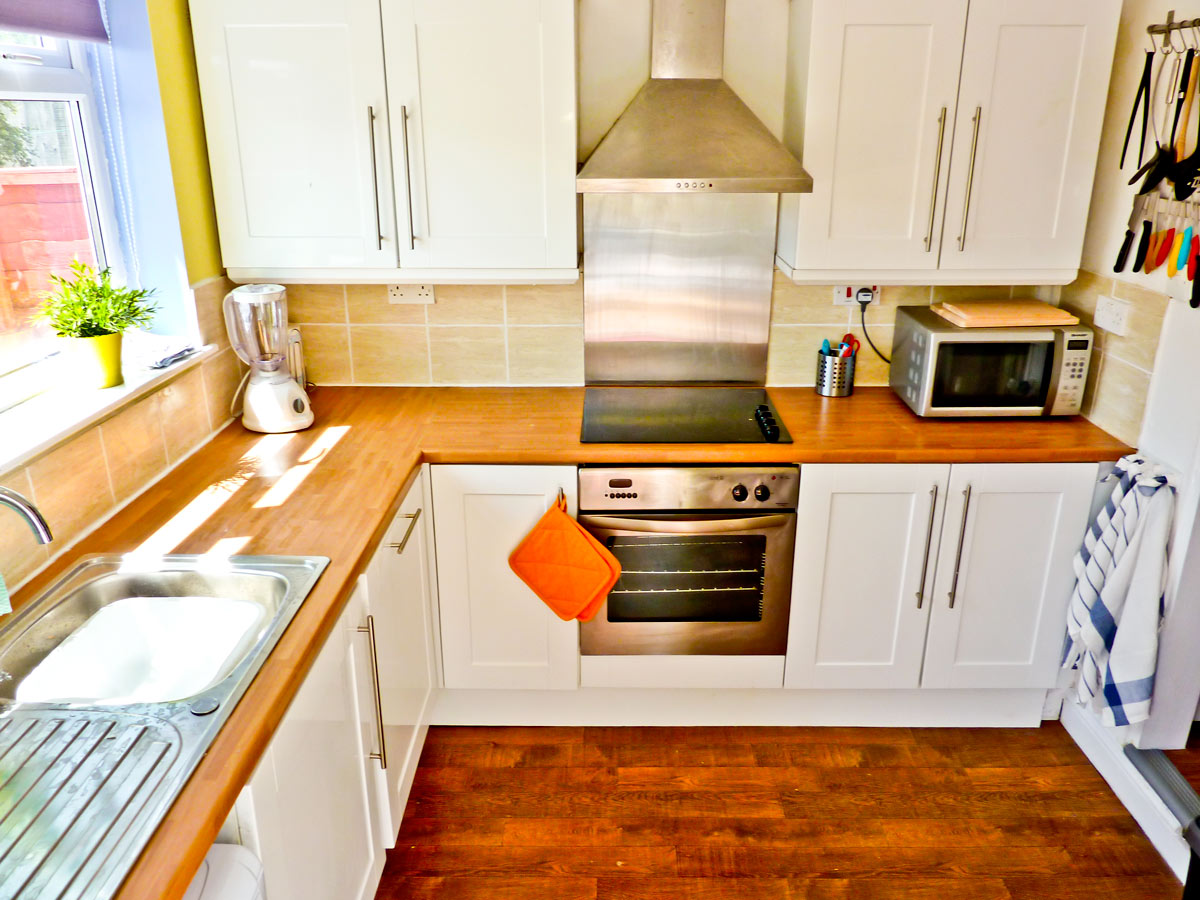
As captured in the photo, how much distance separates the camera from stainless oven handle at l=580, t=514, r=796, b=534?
2.50 m

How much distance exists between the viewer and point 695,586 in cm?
261

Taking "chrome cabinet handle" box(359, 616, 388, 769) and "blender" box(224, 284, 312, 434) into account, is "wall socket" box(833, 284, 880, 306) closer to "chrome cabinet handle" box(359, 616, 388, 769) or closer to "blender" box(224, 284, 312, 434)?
"blender" box(224, 284, 312, 434)

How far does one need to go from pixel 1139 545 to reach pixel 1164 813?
0.68 m

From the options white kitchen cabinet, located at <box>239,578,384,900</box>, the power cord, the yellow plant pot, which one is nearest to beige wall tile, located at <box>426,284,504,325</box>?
the yellow plant pot

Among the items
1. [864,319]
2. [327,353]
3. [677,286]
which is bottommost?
[327,353]

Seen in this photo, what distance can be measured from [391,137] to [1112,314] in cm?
202

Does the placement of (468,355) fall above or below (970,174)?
below

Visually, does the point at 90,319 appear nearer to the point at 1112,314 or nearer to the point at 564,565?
the point at 564,565

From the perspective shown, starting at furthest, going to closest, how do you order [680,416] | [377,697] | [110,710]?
1. [680,416]
2. [377,697]
3. [110,710]

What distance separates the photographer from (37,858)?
1105 mm

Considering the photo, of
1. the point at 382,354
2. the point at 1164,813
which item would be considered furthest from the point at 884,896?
the point at 382,354

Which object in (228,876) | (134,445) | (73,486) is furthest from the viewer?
(134,445)

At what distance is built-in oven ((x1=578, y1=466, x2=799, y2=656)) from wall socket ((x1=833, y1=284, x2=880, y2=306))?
0.72 metres

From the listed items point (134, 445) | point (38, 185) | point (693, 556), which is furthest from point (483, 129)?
point (693, 556)
